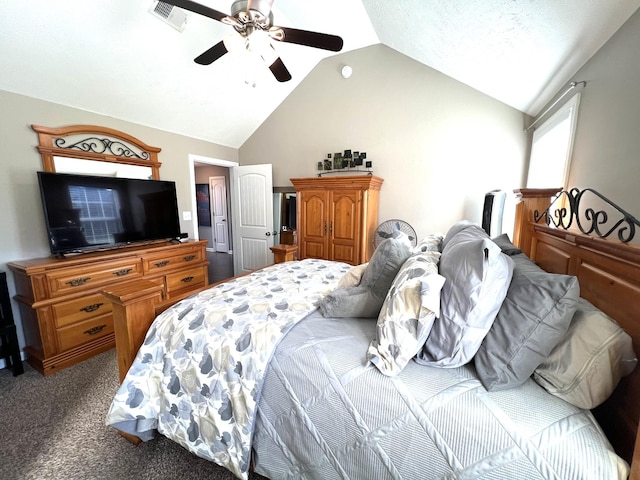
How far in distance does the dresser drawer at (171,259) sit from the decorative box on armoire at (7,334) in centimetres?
91

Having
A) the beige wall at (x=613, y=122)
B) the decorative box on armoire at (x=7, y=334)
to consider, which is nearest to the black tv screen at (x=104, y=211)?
the decorative box on armoire at (x=7, y=334)

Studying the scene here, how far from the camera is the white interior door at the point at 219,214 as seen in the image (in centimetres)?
649

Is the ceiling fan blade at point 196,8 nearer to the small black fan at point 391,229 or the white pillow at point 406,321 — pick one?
the white pillow at point 406,321

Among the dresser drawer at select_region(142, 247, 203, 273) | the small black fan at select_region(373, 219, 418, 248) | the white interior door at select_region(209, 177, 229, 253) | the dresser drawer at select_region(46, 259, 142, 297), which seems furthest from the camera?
the white interior door at select_region(209, 177, 229, 253)

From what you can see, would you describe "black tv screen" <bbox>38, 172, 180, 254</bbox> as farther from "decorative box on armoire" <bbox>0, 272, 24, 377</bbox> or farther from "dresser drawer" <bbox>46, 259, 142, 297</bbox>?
"decorative box on armoire" <bbox>0, 272, 24, 377</bbox>

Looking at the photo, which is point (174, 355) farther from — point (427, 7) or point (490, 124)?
point (490, 124)

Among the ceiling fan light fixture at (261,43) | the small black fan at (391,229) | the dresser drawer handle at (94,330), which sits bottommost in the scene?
the dresser drawer handle at (94,330)

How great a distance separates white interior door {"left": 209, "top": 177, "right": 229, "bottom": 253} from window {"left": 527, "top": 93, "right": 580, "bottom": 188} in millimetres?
5975

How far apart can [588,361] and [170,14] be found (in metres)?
3.37

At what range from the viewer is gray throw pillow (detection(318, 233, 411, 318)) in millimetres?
1332

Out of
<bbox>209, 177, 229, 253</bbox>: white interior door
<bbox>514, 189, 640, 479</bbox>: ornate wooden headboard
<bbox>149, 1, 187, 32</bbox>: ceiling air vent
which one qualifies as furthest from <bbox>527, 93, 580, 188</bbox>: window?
<bbox>209, 177, 229, 253</bbox>: white interior door

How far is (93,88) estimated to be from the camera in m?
2.39

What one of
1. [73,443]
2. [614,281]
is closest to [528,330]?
[614,281]

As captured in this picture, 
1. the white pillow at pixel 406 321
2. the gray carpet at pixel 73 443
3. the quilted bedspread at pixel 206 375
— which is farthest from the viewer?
the gray carpet at pixel 73 443
